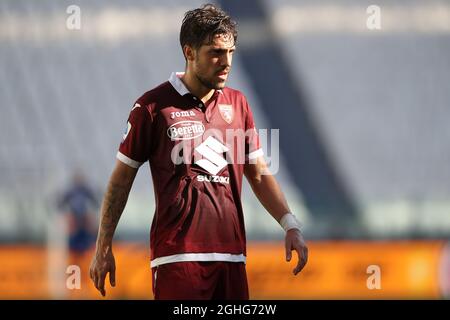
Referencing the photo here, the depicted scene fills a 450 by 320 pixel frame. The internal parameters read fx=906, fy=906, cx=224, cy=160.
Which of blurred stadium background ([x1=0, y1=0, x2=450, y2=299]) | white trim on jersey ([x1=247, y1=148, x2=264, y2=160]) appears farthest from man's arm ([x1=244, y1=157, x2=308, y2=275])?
blurred stadium background ([x1=0, y1=0, x2=450, y2=299])

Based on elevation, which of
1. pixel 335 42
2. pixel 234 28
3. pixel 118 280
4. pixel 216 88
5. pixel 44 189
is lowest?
pixel 118 280

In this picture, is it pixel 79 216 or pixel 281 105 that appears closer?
pixel 79 216

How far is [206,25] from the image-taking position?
3002 mm

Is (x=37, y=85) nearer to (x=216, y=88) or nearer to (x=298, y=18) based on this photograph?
(x=298, y=18)

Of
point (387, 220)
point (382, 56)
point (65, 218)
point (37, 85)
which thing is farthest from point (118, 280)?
point (382, 56)

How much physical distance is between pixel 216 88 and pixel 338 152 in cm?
820

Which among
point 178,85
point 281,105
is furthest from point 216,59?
point 281,105

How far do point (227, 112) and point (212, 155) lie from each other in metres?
0.17

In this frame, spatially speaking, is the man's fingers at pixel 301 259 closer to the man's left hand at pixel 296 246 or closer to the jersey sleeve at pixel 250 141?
the man's left hand at pixel 296 246

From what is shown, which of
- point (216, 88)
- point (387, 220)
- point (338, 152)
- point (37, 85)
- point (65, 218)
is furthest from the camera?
point (37, 85)

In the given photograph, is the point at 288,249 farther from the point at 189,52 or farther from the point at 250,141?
the point at 189,52

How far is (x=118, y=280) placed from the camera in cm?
853

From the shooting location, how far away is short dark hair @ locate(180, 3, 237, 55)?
300 cm

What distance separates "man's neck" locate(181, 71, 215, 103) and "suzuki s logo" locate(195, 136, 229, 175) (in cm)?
16
